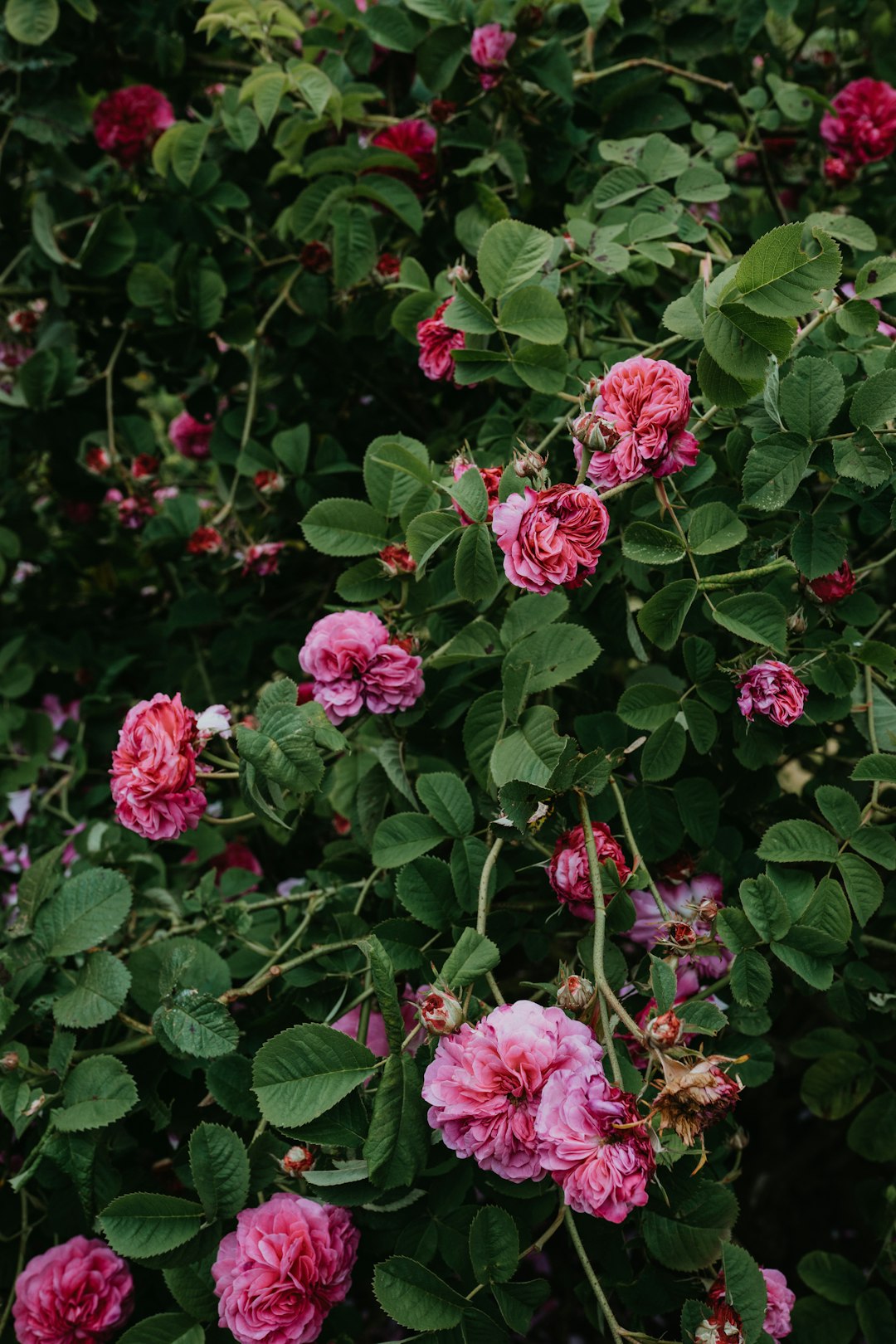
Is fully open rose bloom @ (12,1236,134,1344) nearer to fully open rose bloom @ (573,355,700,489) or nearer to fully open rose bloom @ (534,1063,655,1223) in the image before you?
fully open rose bloom @ (534,1063,655,1223)

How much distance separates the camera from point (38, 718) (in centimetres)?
197

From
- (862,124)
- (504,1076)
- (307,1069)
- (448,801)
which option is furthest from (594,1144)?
(862,124)

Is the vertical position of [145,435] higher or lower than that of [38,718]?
higher

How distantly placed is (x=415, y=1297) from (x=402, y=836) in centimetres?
45

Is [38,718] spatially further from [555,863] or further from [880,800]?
[880,800]

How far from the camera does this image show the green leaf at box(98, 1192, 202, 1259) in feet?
3.07

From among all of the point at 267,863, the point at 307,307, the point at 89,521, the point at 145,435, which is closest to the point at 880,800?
the point at 267,863

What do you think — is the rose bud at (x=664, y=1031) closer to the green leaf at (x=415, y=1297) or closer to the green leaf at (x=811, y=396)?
the green leaf at (x=415, y=1297)

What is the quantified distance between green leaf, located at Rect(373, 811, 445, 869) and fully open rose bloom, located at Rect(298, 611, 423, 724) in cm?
13

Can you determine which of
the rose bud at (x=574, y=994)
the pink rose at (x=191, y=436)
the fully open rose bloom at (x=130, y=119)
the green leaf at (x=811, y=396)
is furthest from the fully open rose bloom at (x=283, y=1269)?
the fully open rose bloom at (x=130, y=119)

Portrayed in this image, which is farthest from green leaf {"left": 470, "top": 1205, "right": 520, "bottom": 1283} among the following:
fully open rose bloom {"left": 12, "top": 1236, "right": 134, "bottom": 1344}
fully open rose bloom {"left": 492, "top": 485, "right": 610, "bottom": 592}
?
fully open rose bloom {"left": 492, "top": 485, "right": 610, "bottom": 592}

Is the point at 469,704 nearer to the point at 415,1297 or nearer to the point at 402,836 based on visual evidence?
the point at 402,836

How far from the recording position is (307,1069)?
2.99 ft

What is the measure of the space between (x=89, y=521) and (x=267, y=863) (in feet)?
3.16
